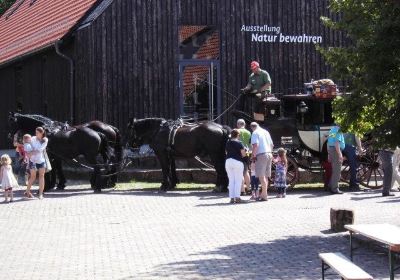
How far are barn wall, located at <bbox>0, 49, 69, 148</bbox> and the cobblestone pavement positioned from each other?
8815 millimetres

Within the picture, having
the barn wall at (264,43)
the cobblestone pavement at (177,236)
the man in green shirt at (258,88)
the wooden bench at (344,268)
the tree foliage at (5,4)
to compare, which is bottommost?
the cobblestone pavement at (177,236)

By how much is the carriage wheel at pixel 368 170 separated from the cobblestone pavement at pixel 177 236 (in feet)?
4.08

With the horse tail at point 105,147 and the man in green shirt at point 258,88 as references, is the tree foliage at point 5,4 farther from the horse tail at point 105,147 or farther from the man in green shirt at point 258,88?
the man in green shirt at point 258,88

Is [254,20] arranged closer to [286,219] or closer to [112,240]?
[286,219]

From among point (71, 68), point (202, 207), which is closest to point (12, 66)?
point (71, 68)

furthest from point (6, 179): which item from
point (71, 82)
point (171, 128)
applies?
point (71, 82)

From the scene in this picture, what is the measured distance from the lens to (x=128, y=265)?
448 inches

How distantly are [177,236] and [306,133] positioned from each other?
878 cm

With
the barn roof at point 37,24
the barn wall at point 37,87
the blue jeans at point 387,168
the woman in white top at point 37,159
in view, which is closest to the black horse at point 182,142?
the woman in white top at point 37,159

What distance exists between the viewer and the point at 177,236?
45.9 ft

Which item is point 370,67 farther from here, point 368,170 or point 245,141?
Answer: point 368,170

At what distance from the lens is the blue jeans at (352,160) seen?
21.5 meters

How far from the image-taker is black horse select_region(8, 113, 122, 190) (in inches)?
891

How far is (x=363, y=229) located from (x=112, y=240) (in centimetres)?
465
